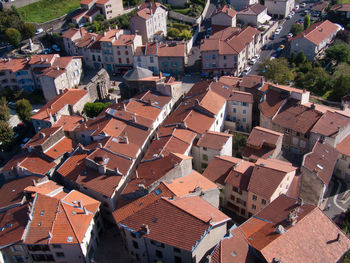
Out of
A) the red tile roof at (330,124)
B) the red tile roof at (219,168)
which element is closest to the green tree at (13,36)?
the red tile roof at (219,168)

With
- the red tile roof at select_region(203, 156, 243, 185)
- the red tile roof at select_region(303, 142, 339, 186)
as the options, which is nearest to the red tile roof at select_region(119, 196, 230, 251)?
the red tile roof at select_region(203, 156, 243, 185)

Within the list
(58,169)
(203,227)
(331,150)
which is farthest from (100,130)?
(331,150)

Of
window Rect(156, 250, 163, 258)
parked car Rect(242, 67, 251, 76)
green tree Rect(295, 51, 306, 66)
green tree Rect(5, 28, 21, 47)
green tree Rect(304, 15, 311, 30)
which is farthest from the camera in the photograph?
green tree Rect(304, 15, 311, 30)

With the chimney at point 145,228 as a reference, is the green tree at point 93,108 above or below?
below

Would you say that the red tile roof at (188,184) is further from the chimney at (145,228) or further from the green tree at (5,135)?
the green tree at (5,135)

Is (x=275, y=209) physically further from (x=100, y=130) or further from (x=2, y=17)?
(x=2, y=17)

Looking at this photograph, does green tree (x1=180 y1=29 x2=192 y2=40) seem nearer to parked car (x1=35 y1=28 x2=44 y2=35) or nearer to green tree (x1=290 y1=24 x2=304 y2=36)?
green tree (x1=290 y1=24 x2=304 y2=36)
